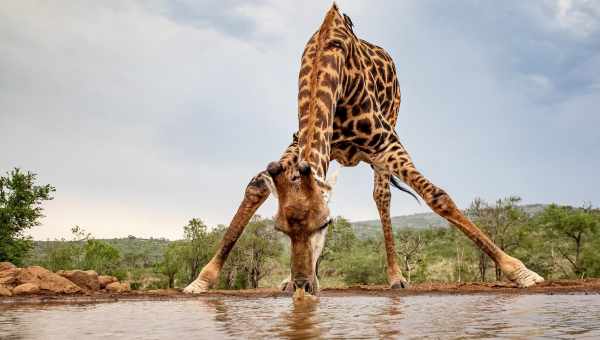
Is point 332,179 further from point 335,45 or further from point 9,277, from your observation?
point 9,277

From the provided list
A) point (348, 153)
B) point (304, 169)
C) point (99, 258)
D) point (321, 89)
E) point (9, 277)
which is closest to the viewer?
point (304, 169)

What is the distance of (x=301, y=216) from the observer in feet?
18.6

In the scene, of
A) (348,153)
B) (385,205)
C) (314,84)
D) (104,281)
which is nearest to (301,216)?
(314,84)

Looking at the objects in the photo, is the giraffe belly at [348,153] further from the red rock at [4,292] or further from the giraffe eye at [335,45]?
the red rock at [4,292]

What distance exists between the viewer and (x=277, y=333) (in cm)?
353

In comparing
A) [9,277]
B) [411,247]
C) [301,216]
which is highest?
[301,216]

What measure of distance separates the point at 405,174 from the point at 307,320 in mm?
4949

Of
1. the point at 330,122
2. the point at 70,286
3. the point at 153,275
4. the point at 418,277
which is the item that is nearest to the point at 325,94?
the point at 330,122

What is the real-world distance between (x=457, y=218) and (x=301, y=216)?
3.69 meters

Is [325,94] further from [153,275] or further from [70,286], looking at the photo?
[153,275]

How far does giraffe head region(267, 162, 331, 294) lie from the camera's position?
223 inches

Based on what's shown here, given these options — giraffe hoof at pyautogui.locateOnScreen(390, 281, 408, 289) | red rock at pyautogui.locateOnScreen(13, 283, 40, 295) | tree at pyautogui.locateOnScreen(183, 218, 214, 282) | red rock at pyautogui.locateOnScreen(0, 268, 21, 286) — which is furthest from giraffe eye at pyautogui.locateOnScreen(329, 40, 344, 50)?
tree at pyautogui.locateOnScreen(183, 218, 214, 282)

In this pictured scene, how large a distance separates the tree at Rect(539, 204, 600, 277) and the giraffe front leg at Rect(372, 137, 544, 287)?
4189 cm

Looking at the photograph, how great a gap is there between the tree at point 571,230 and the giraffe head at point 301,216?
45.9m
